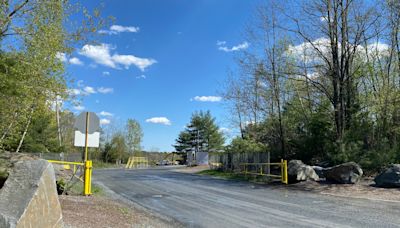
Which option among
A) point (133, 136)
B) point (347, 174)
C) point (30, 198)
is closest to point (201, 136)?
point (133, 136)

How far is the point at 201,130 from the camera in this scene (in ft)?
223

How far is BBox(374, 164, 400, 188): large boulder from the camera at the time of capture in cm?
1534

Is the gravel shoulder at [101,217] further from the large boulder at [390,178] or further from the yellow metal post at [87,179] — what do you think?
the large boulder at [390,178]

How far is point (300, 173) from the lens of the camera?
1848 cm

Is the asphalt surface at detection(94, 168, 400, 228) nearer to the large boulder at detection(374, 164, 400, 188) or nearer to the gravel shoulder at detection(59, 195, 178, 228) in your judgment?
the gravel shoulder at detection(59, 195, 178, 228)

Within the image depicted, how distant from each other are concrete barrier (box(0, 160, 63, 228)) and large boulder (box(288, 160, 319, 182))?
48.0 ft

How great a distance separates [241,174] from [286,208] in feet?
47.7

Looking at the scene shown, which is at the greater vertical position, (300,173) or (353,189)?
(300,173)

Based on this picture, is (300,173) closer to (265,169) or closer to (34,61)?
(265,169)

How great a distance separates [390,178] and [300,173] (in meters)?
4.24

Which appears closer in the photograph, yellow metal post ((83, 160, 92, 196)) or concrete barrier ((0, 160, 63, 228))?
concrete barrier ((0, 160, 63, 228))

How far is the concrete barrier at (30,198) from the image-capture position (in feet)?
15.1

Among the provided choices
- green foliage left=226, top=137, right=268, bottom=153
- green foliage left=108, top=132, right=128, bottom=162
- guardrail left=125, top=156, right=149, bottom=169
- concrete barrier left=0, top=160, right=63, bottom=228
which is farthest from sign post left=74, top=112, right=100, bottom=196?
green foliage left=108, top=132, right=128, bottom=162

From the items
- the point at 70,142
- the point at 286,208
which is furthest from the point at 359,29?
the point at 70,142
